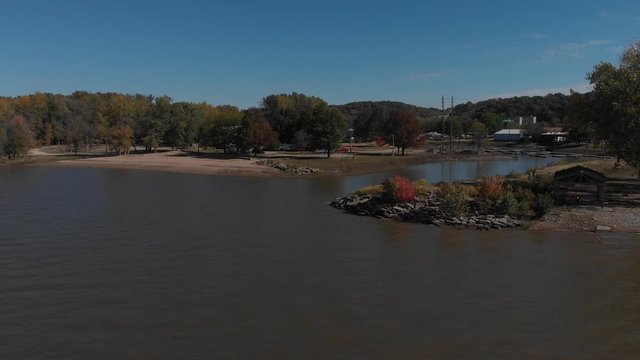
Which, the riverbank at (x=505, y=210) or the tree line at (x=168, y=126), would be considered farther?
the tree line at (x=168, y=126)

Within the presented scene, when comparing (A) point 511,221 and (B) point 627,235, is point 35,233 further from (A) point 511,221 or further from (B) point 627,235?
(B) point 627,235

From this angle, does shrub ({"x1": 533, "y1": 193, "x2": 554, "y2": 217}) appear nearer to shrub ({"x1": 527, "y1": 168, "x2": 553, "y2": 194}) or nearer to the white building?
shrub ({"x1": 527, "y1": 168, "x2": 553, "y2": 194})

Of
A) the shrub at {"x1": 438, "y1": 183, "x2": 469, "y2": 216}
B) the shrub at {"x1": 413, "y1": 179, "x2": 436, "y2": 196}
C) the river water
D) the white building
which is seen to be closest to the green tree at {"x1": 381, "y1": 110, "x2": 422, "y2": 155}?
the shrub at {"x1": 413, "y1": 179, "x2": 436, "y2": 196}

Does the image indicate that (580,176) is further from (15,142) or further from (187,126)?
(15,142)

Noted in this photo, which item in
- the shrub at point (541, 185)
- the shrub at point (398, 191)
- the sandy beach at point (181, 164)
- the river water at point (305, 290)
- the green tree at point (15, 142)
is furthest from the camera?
the green tree at point (15, 142)

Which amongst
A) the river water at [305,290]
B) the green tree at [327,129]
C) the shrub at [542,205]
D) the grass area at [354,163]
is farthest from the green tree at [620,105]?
the green tree at [327,129]

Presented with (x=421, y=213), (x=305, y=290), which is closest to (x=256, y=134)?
(x=421, y=213)

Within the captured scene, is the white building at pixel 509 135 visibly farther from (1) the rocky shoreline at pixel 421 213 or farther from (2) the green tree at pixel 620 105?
(1) the rocky shoreline at pixel 421 213
